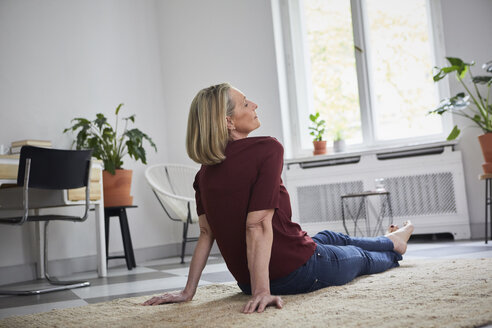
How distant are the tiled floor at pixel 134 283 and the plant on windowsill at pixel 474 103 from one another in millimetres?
715

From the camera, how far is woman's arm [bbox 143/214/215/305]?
1.76 m

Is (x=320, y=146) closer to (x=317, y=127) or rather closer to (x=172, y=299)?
(x=317, y=127)

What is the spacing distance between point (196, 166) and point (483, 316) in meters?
3.98

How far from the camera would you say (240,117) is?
1.66 metres

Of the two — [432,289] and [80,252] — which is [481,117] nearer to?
[432,289]

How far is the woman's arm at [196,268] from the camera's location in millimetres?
1757

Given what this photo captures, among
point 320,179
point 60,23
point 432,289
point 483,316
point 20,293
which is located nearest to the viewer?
point 483,316

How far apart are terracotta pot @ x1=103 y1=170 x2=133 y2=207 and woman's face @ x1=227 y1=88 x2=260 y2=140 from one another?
2.47 m

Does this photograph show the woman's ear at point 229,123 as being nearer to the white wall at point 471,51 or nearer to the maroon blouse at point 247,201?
the maroon blouse at point 247,201

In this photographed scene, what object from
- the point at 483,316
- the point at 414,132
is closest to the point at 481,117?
the point at 414,132

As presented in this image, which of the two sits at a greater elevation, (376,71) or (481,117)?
(376,71)

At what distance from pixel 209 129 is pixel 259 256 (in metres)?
0.42

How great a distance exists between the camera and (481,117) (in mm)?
4172

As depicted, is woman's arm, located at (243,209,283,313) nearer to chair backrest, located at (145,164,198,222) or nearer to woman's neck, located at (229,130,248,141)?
woman's neck, located at (229,130,248,141)
